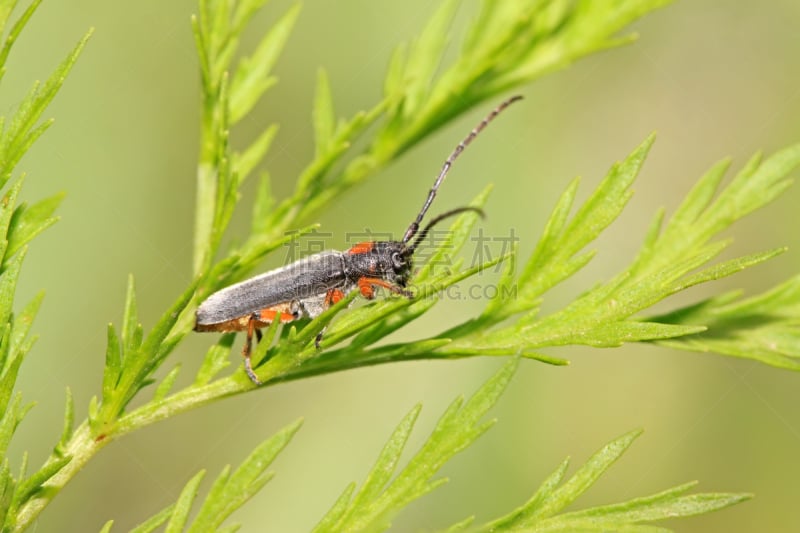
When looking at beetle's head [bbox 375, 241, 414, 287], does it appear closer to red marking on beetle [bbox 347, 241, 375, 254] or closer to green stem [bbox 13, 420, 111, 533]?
red marking on beetle [bbox 347, 241, 375, 254]

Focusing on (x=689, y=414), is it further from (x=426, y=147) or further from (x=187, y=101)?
(x=187, y=101)

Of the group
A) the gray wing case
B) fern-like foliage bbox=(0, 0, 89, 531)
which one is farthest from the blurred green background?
fern-like foliage bbox=(0, 0, 89, 531)

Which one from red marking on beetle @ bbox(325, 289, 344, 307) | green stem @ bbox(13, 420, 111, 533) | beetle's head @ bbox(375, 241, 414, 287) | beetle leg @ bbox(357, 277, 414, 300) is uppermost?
beetle's head @ bbox(375, 241, 414, 287)

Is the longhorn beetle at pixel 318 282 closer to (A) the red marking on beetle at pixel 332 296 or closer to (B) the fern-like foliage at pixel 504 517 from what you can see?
(A) the red marking on beetle at pixel 332 296

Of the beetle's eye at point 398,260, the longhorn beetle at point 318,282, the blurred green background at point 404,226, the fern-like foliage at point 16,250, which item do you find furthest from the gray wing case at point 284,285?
the fern-like foliage at point 16,250

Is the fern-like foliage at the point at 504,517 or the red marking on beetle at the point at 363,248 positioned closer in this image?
the fern-like foliage at the point at 504,517

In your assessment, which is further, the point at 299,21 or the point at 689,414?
the point at 299,21

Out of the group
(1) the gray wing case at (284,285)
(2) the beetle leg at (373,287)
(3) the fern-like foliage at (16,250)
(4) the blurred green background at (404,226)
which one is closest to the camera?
(3) the fern-like foliage at (16,250)

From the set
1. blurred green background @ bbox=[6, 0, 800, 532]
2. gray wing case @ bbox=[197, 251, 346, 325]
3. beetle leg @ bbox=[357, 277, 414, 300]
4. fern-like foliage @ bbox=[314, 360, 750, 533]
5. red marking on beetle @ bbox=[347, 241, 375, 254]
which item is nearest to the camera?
fern-like foliage @ bbox=[314, 360, 750, 533]

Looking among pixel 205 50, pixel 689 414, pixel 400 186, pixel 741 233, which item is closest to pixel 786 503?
pixel 689 414
